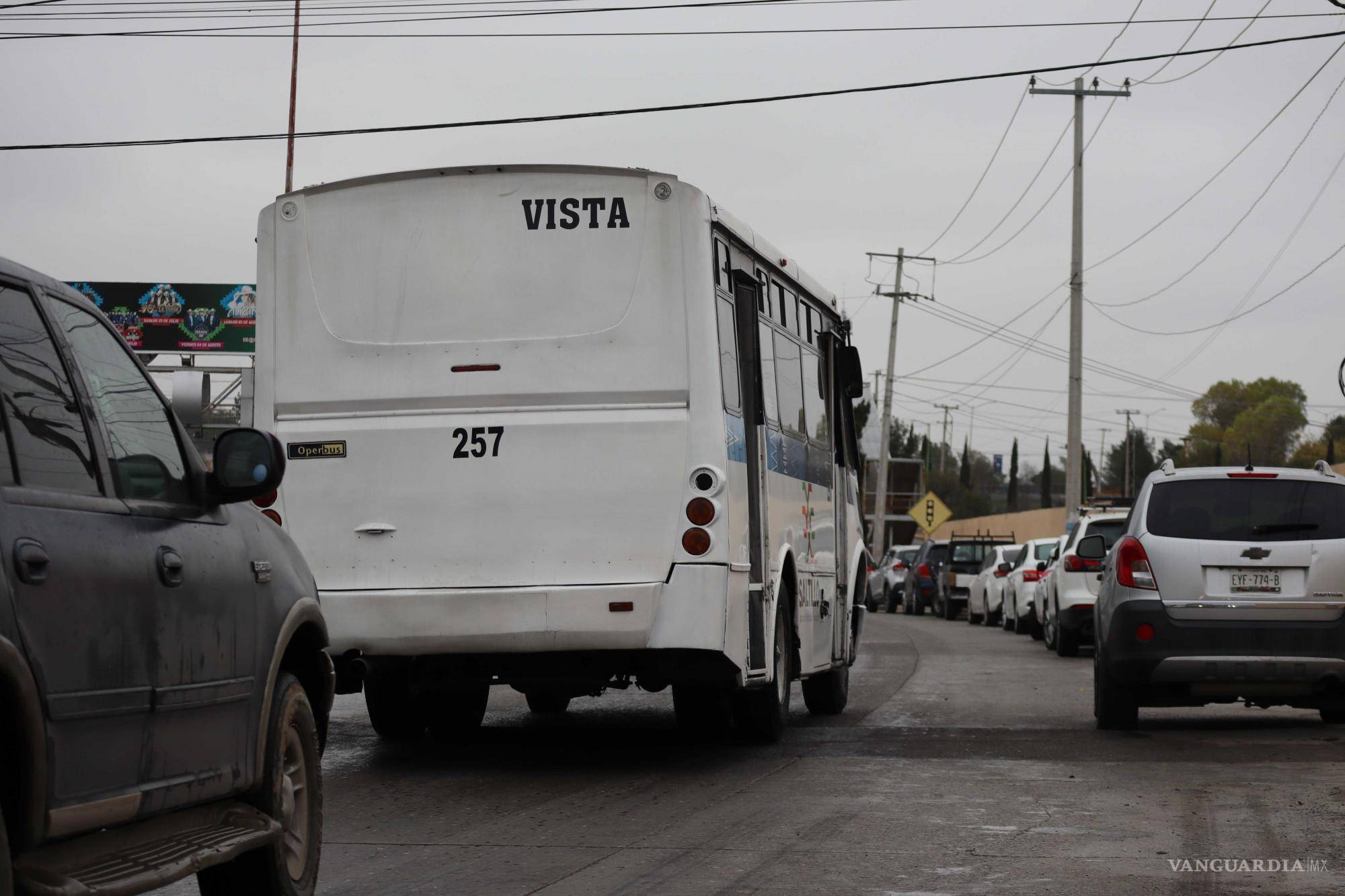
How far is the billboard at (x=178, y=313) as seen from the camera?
63.2 meters

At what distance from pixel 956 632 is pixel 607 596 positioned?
79.6 feet

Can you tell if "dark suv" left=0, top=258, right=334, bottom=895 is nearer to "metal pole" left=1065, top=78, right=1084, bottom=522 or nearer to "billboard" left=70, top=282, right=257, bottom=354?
"metal pole" left=1065, top=78, right=1084, bottom=522

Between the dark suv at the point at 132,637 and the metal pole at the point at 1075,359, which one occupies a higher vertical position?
the metal pole at the point at 1075,359

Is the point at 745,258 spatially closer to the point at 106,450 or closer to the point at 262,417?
the point at 262,417

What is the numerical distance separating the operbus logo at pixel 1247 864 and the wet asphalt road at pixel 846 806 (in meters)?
0.07

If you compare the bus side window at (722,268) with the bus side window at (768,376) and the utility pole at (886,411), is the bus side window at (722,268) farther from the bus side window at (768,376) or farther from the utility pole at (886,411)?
the utility pole at (886,411)

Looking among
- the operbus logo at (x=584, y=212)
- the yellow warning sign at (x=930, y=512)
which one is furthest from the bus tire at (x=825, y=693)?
the yellow warning sign at (x=930, y=512)

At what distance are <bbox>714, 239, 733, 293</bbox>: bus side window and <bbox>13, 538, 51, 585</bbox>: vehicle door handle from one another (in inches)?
266

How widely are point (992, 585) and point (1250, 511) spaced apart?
23.7 metres

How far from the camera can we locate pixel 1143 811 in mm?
9344

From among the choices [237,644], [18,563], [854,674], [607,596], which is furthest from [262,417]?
[854,674]

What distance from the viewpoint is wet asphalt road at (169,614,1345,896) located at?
294 inches

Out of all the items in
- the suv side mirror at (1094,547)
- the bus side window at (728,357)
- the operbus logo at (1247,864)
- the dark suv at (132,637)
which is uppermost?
the bus side window at (728,357)

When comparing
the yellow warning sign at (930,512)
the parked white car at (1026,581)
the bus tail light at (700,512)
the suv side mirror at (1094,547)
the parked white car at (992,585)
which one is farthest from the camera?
the yellow warning sign at (930,512)
